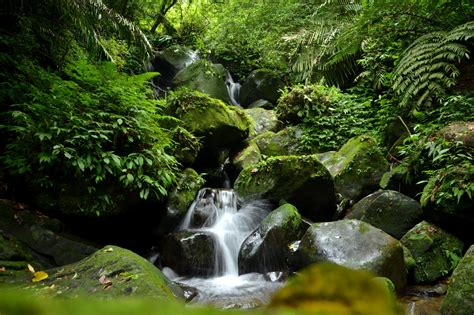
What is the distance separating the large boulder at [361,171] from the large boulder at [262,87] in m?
6.05

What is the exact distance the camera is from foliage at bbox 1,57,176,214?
4.18 m

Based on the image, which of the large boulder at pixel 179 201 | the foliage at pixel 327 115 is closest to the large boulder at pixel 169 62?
the foliage at pixel 327 115

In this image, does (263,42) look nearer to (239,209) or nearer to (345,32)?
(345,32)

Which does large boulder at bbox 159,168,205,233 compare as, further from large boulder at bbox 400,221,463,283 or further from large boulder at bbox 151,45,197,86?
large boulder at bbox 151,45,197,86

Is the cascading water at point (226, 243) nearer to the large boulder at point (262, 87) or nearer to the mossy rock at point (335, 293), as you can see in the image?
the mossy rock at point (335, 293)

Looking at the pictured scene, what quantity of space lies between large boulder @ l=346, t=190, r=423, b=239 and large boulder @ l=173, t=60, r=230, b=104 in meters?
6.80

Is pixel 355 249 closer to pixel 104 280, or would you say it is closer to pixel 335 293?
pixel 104 280

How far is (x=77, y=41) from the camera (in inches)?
264

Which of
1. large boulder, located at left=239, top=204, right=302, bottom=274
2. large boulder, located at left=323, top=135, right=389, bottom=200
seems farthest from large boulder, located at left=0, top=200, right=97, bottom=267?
large boulder, located at left=323, top=135, right=389, bottom=200

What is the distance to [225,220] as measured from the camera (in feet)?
20.4

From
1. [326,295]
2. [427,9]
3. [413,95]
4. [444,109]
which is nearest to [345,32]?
[427,9]

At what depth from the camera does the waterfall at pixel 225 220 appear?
18.2 feet

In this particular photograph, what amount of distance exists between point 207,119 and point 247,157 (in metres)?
1.38

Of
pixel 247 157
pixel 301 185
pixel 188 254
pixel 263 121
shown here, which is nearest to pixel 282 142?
pixel 247 157
